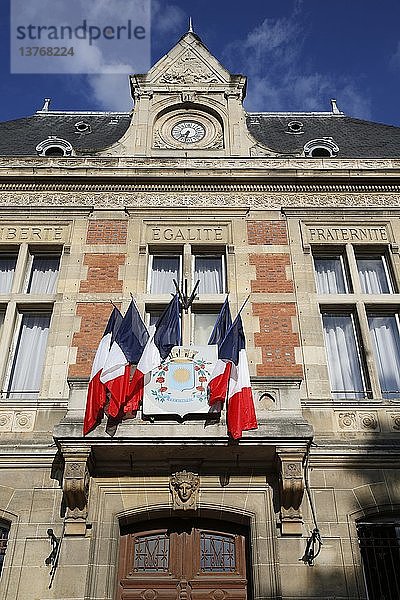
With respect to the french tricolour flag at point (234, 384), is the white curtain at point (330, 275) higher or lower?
higher

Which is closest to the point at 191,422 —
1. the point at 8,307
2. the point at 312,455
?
the point at 312,455

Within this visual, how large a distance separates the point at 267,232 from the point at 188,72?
6359 mm

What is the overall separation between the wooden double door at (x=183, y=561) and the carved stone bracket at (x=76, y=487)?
0.79 m

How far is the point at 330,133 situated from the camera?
17.1 m

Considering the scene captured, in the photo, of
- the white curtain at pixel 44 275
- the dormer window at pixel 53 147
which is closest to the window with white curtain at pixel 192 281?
the white curtain at pixel 44 275

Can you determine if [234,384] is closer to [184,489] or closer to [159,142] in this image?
[184,489]

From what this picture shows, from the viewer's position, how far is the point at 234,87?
15703 mm

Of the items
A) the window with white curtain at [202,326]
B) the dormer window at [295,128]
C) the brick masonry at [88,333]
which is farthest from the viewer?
the dormer window at [295,128]

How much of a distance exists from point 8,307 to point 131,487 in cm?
429

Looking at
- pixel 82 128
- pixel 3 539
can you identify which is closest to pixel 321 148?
pixel 82 128

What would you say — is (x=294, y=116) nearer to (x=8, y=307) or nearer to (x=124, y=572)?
(x=8, y=307)

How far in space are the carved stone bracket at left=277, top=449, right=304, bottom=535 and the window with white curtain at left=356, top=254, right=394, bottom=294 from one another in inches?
→ 175

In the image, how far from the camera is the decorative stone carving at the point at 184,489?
8766 millimetres

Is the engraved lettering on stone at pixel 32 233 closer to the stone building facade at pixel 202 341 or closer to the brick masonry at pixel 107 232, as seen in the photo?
the stone building facade at pixel 202 341
